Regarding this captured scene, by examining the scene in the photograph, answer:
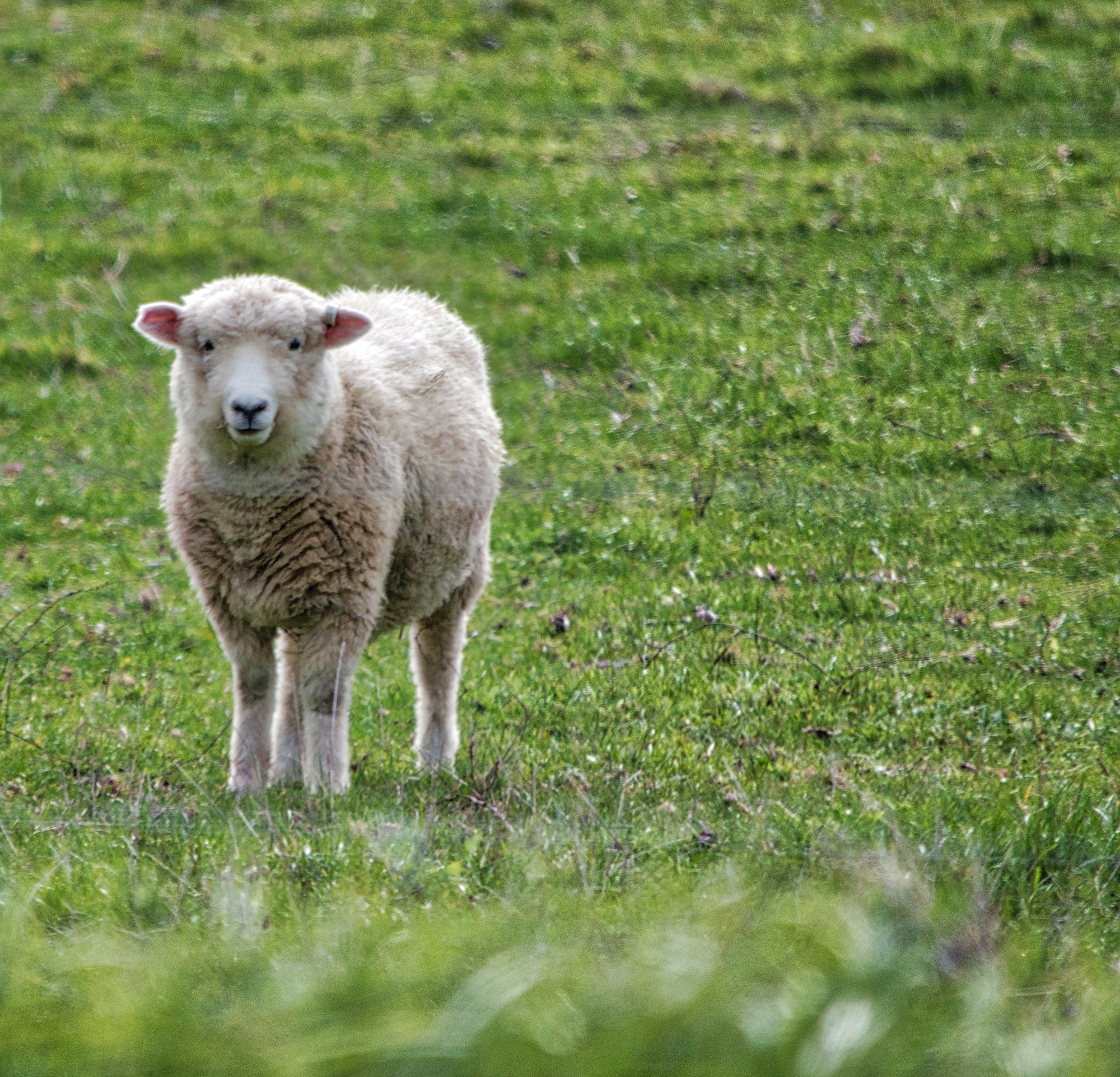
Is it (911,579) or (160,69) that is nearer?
(911,579)

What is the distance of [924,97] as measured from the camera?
53.0 feet

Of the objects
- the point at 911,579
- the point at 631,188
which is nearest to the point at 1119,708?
the point at 911,579

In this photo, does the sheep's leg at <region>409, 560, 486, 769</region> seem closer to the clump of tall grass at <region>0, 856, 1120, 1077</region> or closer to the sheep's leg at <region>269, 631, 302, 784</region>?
the sheep's leg at <region>269, 631, 302, 784</region>

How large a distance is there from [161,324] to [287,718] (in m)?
1.63

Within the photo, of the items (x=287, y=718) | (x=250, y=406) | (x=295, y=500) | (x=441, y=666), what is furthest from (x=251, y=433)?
(x=441, y=666)

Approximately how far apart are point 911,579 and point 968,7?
39.5 feet

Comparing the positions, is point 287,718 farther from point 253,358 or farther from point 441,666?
point 253,358

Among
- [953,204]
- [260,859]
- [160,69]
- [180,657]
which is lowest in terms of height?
[180,657]

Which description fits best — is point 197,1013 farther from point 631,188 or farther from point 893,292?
point 631,188

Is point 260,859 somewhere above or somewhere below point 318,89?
below

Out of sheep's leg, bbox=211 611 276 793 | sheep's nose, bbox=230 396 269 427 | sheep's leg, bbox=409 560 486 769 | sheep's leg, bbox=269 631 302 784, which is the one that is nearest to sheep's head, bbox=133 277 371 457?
sheep's nose, bbox=230 396 269 427

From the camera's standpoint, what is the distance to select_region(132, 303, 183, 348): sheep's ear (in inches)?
210

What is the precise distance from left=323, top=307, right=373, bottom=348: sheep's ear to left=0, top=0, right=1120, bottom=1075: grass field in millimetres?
1502

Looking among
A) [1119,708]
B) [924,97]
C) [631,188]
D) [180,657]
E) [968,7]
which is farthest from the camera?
[968,7]
